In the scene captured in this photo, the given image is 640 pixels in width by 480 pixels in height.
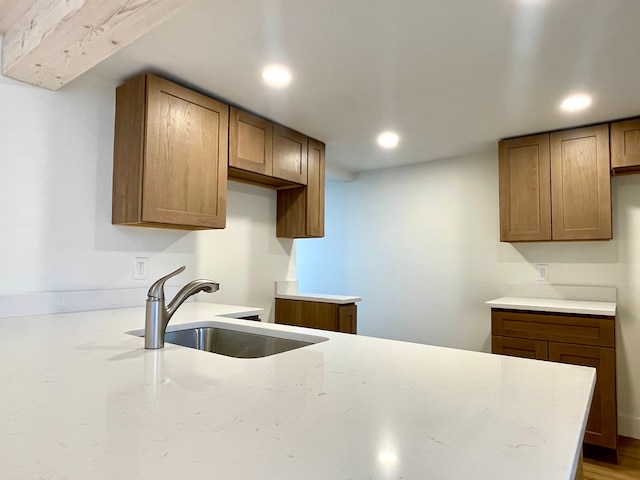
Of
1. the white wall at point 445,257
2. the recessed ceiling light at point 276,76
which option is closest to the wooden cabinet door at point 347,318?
the white wall at point 445,257

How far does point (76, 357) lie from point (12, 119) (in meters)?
1.37

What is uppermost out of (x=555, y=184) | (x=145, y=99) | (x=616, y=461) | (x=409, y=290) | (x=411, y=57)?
(x=411, y=57)

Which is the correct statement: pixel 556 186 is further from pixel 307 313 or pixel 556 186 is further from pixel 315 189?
pixel 307 313

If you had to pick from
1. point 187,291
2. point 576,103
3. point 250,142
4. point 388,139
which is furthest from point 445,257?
point 187,291

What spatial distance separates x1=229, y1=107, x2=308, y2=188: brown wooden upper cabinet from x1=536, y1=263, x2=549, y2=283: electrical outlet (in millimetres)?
1995

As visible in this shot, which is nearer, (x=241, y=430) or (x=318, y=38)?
(x=241, y=430)

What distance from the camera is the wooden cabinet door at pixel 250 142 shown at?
8.21 ft

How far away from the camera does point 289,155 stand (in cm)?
296

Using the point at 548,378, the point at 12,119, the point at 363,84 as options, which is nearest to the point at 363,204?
the point at 363,84

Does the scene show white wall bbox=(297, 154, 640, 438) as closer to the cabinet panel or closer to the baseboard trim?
the baseboard trim

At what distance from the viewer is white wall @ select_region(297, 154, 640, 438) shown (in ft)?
Answer: 9.43

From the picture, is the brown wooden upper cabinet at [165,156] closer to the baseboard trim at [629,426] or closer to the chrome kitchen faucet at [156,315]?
the chrome kitchen faucet at [156,315]

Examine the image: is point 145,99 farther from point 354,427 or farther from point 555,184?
point 555,184

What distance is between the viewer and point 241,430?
634mm
